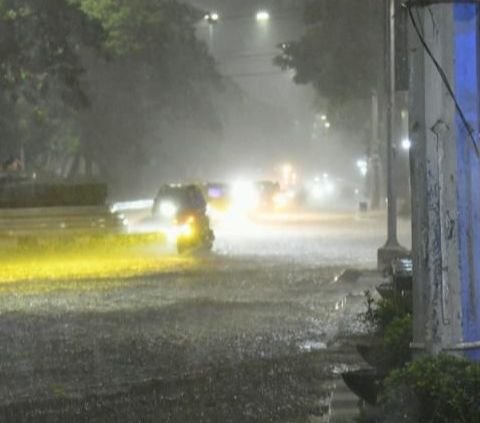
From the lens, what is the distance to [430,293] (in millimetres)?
7941

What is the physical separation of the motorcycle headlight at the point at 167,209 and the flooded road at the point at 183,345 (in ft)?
27.2

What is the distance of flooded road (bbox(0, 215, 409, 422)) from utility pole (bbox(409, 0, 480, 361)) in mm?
2284

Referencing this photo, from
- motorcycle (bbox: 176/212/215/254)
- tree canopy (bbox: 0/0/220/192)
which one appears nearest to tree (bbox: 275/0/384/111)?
tree canopy (bbox: 0/0/220/192)

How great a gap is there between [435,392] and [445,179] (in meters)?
1.68

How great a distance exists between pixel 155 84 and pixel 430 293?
174ft

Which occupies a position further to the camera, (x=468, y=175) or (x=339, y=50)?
(x=339, y=50)

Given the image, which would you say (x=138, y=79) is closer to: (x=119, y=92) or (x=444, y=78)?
(x=119, y=92)

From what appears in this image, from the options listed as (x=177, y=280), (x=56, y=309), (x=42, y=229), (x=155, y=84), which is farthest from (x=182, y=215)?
(x=155, y=84)

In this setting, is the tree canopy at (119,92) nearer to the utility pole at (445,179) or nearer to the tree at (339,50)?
the tree at (339,50)

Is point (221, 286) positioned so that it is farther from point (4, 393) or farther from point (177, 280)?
point (4, 393)

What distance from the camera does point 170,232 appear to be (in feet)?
116

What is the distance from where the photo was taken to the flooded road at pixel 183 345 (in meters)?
10.4

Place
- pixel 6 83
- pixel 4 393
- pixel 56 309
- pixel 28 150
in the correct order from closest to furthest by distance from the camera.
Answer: pixel 4 393, pixel 56 309, pixel 6 83, pixel 28 150

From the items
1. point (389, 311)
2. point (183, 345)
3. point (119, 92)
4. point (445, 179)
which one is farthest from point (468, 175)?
point (119, 92)
